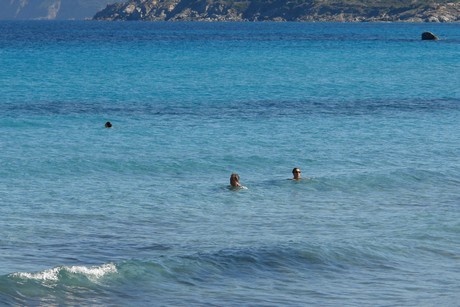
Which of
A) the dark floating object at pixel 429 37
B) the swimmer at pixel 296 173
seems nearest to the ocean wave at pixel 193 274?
the swimmer at pixel 296 173

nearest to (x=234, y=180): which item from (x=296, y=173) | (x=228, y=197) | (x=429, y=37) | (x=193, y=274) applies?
(x=228, y=197)

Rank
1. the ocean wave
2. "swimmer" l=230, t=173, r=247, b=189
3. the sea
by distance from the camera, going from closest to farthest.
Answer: the ocean wave → the sea → "swimmer" l=230, t=173, r=247, b=189

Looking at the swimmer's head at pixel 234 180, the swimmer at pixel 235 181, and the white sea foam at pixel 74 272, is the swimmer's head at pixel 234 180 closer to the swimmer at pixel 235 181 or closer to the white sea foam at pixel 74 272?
the swimmer at pixel 235 181

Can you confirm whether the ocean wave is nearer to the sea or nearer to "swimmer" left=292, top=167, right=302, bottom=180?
the sea

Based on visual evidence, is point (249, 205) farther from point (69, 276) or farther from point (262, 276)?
point (69, 276)

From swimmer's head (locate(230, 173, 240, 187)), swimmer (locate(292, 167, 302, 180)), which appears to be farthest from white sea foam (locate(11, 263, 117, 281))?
swimmer (locate(292, 167, 302, 180))

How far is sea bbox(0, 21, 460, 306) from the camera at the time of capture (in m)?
20.1

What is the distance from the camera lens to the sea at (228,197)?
20125 mm

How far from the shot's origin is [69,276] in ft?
65.4

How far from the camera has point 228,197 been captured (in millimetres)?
29266

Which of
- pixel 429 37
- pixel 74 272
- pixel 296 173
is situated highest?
pixel 74 272

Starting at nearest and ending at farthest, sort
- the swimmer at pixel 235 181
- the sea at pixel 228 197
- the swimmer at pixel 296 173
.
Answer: the sea at pixel 228 197 → the swimmer at pixel 235 181 → the swimmer at pixel 296 173

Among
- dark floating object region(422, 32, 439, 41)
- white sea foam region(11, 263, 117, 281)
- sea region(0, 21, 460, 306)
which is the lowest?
dark floating object region(422, 32, 439, 41)

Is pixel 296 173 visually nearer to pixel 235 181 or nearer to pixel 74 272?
pixel 235 181
